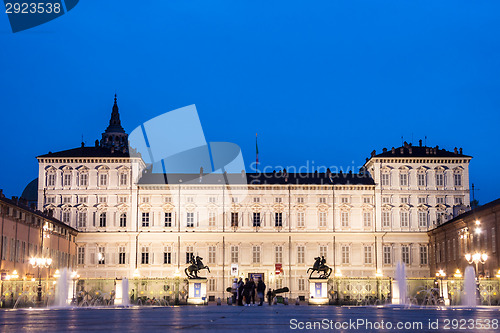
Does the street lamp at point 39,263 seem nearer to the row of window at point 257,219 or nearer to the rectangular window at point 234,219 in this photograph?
the row of window at point 257,219

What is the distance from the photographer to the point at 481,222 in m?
54.8

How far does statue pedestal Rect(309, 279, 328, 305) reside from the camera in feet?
139

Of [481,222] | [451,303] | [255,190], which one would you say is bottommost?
[451,303]

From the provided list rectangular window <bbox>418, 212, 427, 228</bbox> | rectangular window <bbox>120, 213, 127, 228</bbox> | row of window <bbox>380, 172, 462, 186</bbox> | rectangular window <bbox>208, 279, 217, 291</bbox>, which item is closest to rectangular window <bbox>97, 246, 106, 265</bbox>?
rectangular window <bbox>120, 213, 127, 228</bbox>

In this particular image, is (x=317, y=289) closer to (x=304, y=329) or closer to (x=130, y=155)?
(x=304, y=329)

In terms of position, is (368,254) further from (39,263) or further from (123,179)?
(39,263)

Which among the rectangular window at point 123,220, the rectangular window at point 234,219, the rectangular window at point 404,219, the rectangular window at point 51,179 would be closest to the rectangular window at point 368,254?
the rectangular window at point 404,219

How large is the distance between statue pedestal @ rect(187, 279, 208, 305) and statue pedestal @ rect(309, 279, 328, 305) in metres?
6.17

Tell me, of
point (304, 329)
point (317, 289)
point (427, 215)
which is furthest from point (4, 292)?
point (427, 215)

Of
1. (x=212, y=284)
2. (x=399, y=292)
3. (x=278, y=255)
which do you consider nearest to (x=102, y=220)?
(x=212, y=284)

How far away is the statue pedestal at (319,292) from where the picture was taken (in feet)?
139

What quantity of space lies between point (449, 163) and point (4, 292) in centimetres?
4597

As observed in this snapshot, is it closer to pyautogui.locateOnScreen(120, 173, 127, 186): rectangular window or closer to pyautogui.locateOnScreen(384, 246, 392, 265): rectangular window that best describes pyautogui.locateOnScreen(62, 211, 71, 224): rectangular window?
pyautogui.locateOnScreen(120, 173, 127, 186): rectangular window

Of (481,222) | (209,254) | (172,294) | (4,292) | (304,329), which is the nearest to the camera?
(304,329)
